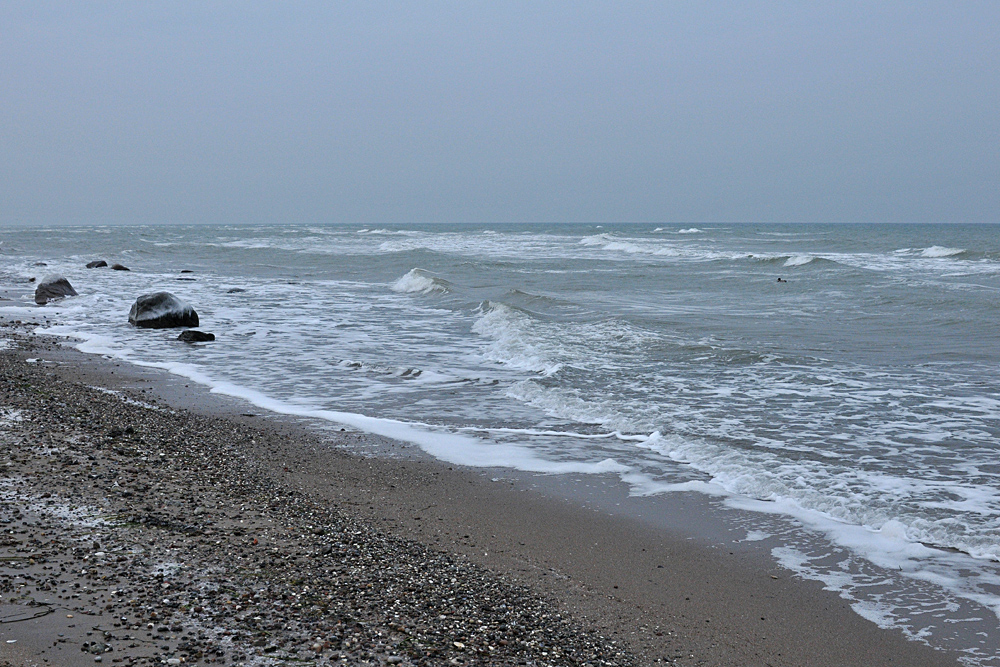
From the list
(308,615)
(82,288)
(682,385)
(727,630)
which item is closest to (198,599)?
(308,615)

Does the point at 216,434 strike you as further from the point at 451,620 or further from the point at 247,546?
the point at 451,620

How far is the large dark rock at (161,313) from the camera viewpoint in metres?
13.7

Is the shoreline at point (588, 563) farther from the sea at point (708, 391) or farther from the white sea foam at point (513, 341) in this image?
the white sea foam at point (513, 341)

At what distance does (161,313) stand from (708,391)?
969 cm

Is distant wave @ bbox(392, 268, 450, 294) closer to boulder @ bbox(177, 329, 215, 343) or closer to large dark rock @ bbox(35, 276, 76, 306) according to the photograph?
large dark rock @ bbox(35, 276, 76, 306)

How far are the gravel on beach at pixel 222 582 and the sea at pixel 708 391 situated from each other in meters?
1.86

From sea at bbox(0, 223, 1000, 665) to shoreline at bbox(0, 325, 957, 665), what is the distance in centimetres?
30

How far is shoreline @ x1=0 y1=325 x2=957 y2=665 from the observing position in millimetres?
3619

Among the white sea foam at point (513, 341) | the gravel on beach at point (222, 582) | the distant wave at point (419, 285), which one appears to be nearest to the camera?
the gravel on beach at point (222, 582)

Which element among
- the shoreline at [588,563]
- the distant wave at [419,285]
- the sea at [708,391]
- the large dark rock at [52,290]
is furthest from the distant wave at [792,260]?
the shoreline at [588,563]

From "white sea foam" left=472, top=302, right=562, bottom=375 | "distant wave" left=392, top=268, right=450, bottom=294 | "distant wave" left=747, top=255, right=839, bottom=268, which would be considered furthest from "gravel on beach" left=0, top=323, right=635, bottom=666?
"distant wave" left=747, top=255, right=839, bottom=268

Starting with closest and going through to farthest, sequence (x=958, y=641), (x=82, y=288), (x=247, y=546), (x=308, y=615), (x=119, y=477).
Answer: (x=308, y=615)
(x=958, y=641)
(x=247, y=546)
(x=119, y=477)
(x=82, y=288)

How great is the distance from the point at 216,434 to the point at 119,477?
1.63 meters

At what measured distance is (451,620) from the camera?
3564 mm
